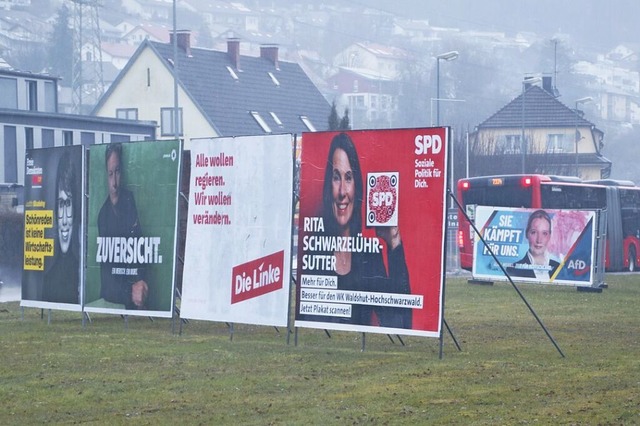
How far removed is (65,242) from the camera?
23.2 m

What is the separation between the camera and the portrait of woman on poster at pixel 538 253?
3306cm

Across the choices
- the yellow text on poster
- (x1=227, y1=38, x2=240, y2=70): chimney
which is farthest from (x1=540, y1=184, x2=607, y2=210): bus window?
(x1=227, y1=38, x2=240, y2=70): chimney

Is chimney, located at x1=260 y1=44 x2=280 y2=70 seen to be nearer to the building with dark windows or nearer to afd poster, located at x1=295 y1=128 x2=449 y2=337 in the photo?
the building with dark windows

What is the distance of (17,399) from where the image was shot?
1440cm

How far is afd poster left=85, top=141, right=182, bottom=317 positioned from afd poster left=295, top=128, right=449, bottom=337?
3.07m

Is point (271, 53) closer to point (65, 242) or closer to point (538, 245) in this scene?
point (538, 245)

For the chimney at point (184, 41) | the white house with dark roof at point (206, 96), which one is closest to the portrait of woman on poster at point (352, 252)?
the white house with dark roof at point (206, 96)

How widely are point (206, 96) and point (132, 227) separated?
58.5 m

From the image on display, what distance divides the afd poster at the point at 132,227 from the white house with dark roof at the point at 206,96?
54.2 m

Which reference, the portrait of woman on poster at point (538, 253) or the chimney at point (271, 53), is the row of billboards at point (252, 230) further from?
the chimney at point (271, 53)

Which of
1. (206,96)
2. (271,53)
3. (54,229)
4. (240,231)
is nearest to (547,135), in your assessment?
(271,53)

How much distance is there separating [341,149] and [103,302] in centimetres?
600

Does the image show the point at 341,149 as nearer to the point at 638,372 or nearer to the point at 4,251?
the point at 638,372

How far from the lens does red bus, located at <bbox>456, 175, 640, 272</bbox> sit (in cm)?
4131
